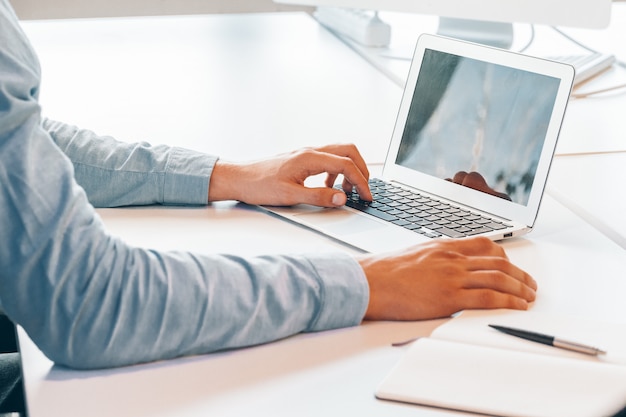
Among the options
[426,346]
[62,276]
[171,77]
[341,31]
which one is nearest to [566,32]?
[341,31]

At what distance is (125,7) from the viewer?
2.67 meters

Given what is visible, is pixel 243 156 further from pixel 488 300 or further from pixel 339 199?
pixel 488 300

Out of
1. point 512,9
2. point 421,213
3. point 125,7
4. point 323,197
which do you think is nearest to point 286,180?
point 323,197

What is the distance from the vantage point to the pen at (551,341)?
78 centimetres

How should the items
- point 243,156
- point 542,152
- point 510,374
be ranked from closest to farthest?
point 510,374
point 542,152
point 243,156

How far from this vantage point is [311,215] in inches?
43.6

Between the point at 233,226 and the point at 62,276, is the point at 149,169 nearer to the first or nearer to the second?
the point at 233,226

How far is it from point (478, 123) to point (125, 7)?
5.86ft

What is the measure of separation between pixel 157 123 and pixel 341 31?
2.43 ft

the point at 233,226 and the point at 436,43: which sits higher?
the point at 436,43

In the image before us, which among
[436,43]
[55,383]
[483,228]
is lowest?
[55,383]

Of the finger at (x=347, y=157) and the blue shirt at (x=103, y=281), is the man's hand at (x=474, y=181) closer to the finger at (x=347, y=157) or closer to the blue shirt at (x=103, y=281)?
the finger at (x=347, y=157)

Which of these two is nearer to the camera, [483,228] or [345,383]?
[345,383]

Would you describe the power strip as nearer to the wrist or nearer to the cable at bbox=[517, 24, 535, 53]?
the cable at bbox=[517, 24, 535, 53]
